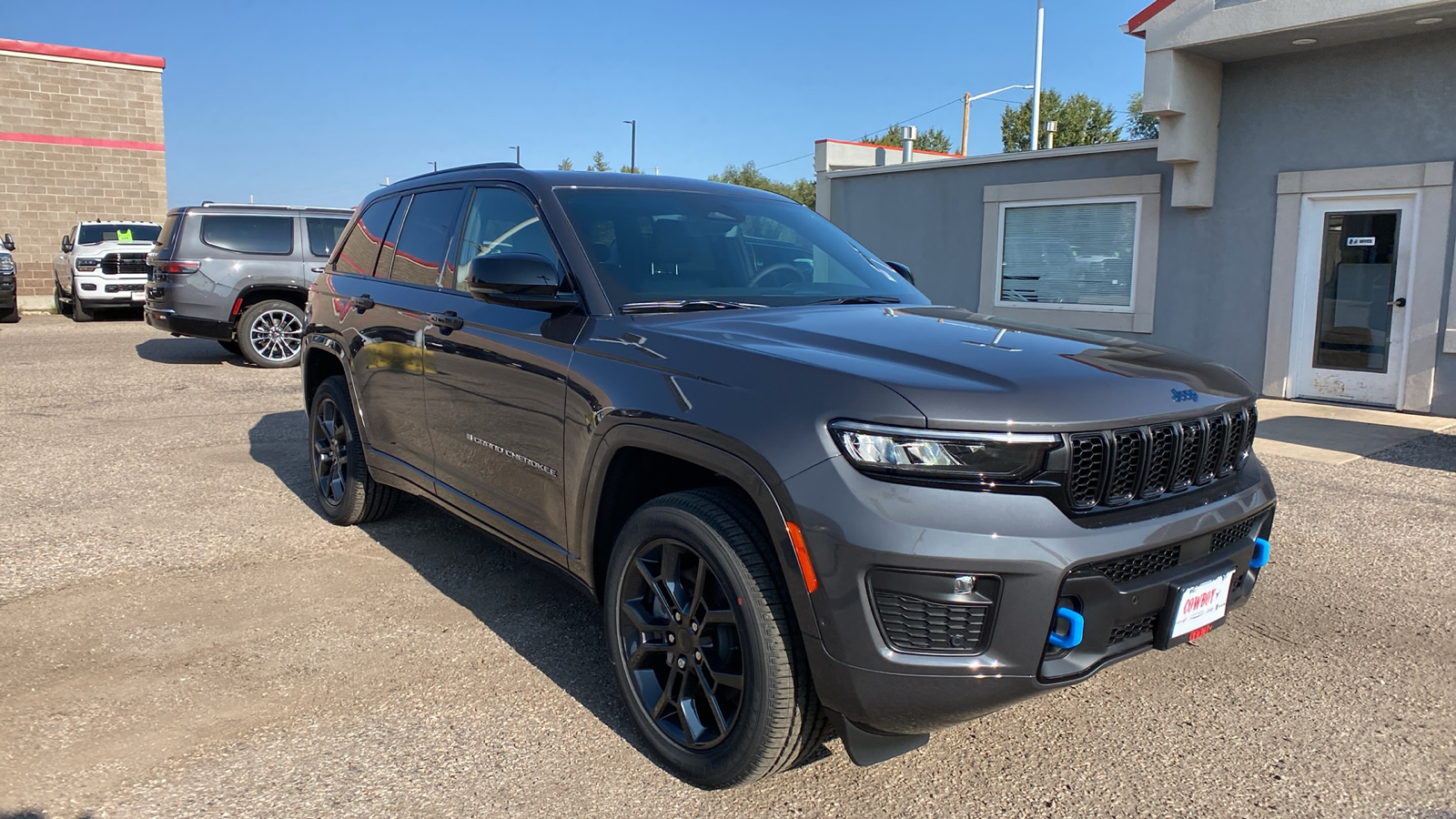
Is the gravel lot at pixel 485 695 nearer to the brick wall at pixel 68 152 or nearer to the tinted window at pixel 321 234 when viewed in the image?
the tinted window at pixel 321 234

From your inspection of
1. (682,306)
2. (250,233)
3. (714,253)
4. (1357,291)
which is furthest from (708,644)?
(250,233)

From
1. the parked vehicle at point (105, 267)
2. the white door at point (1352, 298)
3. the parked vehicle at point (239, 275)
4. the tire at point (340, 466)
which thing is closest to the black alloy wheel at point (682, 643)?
the tire at point (340, 466)

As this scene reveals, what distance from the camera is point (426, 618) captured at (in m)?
4.20

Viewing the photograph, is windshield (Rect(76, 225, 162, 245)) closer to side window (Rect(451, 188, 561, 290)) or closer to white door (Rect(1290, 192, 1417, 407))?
side window (Rect(451, 188, 561, 290))

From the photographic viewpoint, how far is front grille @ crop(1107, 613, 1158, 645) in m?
2.56

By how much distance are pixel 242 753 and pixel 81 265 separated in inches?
720

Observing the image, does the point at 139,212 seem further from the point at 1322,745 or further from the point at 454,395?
the point at 1322,745

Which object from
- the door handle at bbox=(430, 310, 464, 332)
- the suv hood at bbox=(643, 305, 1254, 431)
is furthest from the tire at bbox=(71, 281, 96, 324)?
the suv hood at bbox=(643, 305, 1254, 431)

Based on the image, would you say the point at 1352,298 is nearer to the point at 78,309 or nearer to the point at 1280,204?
the point at 1280,204

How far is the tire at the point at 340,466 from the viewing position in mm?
5242

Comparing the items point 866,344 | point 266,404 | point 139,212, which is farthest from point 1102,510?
point 139,212

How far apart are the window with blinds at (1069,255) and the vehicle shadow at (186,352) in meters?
10.1

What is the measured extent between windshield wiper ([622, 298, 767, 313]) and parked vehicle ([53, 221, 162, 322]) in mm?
17944

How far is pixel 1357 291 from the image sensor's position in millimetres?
10211
